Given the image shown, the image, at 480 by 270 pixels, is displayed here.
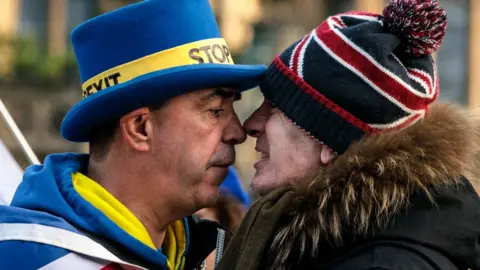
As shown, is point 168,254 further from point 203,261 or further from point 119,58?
point 119,58

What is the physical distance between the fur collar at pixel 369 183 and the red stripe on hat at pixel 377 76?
8 cm

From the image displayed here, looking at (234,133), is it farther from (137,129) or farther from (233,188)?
(233,188)

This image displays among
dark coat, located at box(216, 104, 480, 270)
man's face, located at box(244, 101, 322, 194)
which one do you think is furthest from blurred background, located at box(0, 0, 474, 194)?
dark coat, located at box(216, 104, 480, 270)

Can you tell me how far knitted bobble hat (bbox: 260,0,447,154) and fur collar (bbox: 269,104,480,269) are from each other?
88 millimetres

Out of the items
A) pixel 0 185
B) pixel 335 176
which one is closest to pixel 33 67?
pixel 0 185

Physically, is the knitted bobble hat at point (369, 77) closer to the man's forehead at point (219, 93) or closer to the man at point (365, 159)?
the man at point (365, 159)

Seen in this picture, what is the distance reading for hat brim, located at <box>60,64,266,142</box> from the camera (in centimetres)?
267

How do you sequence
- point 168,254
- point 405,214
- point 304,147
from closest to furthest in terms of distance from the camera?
point 405,214 < point 304,147 < point 168,254

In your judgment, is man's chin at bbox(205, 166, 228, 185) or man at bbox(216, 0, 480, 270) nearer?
man at bbox(216, 0, 480, 270)

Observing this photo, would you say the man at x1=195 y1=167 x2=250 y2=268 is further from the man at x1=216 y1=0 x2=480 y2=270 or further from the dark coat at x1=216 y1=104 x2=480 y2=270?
the dark coat at x1=216 y1=104 x2=480 y2=270

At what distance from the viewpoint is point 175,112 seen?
109 inches

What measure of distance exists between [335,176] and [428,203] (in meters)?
0.25

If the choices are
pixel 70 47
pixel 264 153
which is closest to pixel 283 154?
pixel 264 153

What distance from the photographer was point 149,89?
2.70 metres
